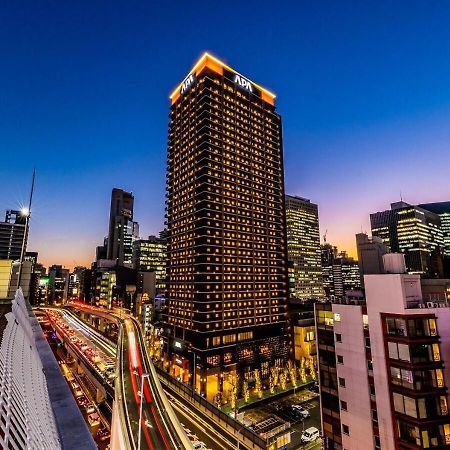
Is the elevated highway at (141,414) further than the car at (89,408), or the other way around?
the car at (89,408)

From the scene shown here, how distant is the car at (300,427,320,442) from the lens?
189 feet

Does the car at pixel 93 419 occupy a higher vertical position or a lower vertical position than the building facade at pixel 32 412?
lower

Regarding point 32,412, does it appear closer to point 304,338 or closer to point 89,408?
point 89,408

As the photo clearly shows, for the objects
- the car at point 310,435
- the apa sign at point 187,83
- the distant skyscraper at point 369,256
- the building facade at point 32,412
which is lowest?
the car at point 310,435

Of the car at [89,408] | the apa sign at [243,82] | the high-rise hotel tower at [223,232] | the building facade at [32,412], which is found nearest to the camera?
the building facade at [32,412]

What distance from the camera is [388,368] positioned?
35.8m

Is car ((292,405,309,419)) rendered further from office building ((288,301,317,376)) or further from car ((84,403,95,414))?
car ((84,403,95,414))

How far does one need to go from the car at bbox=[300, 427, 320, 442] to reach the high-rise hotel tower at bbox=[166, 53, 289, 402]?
28556mm

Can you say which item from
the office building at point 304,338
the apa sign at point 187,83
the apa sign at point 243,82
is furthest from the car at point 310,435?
the apa sign at point 243,82

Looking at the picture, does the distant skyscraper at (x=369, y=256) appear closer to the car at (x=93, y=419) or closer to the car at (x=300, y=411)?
the car at (x=300, y=411)

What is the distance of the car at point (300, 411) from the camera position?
2729 inches

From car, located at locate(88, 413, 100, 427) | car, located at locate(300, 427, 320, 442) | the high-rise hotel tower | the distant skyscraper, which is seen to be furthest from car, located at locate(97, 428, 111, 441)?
the distant skyscraper

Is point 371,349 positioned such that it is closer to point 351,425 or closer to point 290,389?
point 351,425

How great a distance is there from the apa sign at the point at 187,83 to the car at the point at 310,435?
119794 mm
